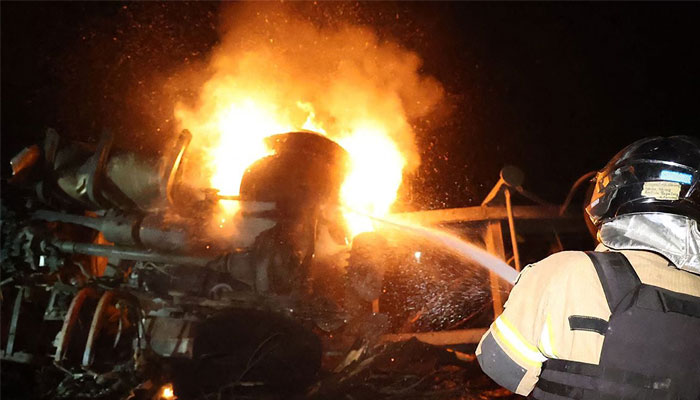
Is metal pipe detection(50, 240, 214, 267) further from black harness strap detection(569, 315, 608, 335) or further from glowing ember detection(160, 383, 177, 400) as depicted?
black harness strap detection(569, 315, 608, 335)

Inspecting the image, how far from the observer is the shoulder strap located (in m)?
1.92

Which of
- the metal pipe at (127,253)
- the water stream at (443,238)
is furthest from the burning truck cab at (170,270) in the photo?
the water stream at (443,238)

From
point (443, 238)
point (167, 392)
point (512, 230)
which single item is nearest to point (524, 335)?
point (512, 230)

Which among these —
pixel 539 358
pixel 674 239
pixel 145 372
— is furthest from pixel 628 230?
pixel 145 372

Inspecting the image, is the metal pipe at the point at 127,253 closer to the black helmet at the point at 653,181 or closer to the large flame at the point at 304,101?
the large flame at the point at 304,101

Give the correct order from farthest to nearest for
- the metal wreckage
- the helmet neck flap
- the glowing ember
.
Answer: the metal wreckage → the glowing ember → the helmet neck flap

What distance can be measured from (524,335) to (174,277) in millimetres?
4781

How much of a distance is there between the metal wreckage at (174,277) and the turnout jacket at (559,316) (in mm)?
2961

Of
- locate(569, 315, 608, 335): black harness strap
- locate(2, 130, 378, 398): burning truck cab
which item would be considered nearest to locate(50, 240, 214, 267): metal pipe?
locate(2, 130, 378, 398): burning truck cab

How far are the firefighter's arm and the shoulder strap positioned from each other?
17 centimetres

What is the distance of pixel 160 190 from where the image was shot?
17.6 ft

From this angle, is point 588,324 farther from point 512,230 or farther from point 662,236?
point 512,230

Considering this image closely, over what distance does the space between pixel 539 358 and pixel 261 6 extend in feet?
30.8

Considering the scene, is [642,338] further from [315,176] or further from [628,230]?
[315,176]
